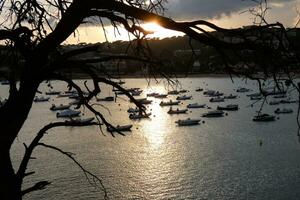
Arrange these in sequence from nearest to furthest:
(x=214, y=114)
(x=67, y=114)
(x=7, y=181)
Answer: (x=7, y=181), (x=214, y=114), (x=67, y=114)

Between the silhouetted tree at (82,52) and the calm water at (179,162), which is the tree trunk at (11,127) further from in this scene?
the calm water at (179,162)

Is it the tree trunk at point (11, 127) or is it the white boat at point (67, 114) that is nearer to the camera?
the tree trunk at point (11, 127)

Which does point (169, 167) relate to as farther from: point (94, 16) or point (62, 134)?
point (94, 16)

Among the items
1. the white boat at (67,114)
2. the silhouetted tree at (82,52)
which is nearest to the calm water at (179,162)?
the white boat at (67,114)

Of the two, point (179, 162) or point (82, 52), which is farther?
point (179, 162)

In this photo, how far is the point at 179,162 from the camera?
39.2m

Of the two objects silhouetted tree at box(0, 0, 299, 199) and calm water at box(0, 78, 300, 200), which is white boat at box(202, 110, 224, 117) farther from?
silhouetted tree at box(0, 0, 299, 199)

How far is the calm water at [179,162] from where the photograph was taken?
30.2 m

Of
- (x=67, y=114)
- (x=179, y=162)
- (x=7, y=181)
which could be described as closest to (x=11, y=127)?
(x=7, y=181)

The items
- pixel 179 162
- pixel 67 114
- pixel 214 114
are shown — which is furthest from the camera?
pixel 67 114

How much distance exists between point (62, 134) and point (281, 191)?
32943 millimetres

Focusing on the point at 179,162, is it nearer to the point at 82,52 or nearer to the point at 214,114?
the point at 214,114

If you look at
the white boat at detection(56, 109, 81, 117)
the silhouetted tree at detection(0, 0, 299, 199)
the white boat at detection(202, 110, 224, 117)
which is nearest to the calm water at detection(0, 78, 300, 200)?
the white boat at detection(202, 110, 224, 117)

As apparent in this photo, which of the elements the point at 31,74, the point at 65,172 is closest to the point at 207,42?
the point at 31,74
